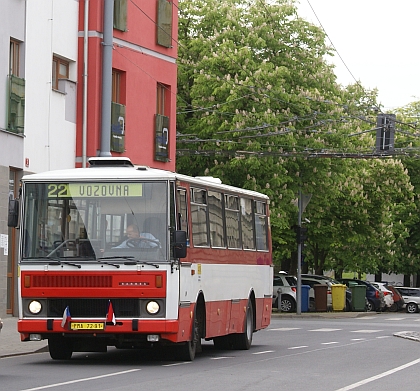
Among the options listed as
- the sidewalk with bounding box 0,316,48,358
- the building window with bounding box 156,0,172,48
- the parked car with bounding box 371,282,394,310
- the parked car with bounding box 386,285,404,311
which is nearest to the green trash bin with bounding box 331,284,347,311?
the parked car with bounding box 371,282,394,310

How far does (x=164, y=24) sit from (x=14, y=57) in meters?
8.39

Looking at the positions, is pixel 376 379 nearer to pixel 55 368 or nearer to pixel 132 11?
Result: pixel 55 368

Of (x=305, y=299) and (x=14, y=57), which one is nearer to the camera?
(x=14, y=57)

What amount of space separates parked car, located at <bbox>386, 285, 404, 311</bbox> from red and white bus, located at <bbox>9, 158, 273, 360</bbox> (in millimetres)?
39272

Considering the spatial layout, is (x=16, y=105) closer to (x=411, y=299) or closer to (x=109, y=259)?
(x=109, y=259)

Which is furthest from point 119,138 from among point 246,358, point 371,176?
point 371,176

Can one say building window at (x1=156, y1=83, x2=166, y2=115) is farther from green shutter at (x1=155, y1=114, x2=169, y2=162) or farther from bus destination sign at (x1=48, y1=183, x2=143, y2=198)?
bus destination sign at (x1=48, y1=183, x2=143, y2=198)

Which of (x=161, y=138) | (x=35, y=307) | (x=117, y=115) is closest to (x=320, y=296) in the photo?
(x=161, y=138)

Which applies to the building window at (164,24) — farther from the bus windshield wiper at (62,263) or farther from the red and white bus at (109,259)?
the bus windshield wiper at (62,263)

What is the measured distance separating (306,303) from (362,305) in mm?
4275

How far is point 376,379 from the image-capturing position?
15.6 metres

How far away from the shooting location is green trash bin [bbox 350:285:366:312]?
51375 millimetres

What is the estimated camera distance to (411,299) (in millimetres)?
60250

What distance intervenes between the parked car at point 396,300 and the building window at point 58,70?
26.9 m
